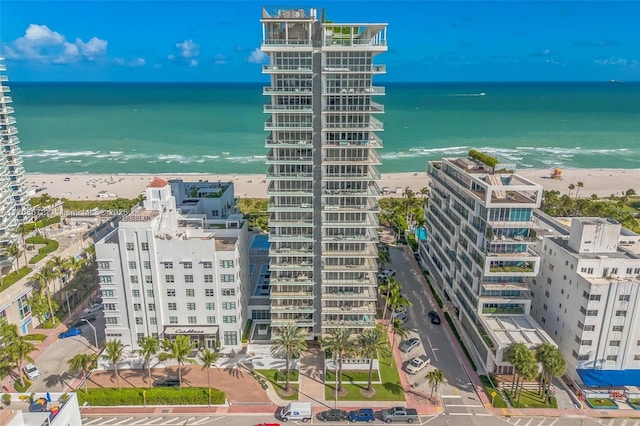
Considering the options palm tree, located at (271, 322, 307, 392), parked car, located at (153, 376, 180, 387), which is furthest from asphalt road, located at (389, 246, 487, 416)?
parked car, located at (153, 376, 180, 387)

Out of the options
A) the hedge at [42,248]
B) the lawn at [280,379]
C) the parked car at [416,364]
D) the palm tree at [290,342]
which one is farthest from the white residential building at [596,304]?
the hedge at [42,248]

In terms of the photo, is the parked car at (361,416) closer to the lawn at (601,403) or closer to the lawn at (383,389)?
the lawn at (383,389)

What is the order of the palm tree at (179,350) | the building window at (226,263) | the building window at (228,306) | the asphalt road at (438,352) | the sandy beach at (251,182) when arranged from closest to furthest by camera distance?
the palm tree at (179,350) → the asphalt road at (438,352) → the building window at (226,263) → the building window at (228,306) → the sandy beach at (251,182)

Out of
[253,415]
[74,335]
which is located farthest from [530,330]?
[74,335]

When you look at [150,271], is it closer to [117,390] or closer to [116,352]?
[116,352]

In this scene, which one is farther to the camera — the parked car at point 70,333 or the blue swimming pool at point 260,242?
the blue swimming pool at point 260,242

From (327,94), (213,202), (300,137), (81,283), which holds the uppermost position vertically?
(327,94)

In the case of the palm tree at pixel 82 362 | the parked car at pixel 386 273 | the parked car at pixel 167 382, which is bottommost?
the parked car at pixel 167 382
